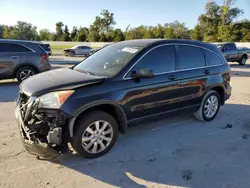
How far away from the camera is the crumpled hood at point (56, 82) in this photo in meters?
3.40

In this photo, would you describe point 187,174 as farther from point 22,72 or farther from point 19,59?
point 19,59

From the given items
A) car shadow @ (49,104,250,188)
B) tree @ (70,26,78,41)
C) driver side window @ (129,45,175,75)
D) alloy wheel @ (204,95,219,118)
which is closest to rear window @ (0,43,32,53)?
car shadow @ (49,104,250,188)

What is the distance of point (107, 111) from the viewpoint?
3.87m

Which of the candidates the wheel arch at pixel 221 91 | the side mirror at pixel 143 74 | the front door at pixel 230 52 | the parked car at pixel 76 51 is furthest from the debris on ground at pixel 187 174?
the parked car at pixel 76 51

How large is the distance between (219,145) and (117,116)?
1871 mm

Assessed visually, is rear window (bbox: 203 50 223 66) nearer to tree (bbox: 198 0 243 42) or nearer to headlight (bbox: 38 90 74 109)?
headlight (bbox: 38 90 74 109)

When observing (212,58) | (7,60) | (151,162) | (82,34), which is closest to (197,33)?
(82,34)

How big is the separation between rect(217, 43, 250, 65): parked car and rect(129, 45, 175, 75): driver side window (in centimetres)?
1408

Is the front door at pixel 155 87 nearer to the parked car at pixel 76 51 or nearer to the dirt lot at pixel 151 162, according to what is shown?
the dirt lot at pixel 151 162

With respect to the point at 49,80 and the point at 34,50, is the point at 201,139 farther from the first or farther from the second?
the point at 34,50

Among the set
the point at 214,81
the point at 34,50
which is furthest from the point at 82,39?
the point at 214,81

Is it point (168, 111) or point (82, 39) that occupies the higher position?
point (82, 39)

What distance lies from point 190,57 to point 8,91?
6.26 m

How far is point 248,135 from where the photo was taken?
4.72 metres
